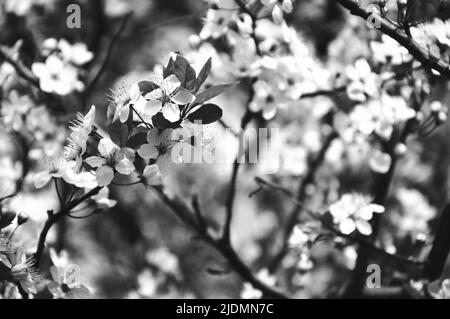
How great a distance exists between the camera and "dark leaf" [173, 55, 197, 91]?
1.68 meters

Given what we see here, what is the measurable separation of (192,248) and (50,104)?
2199 millimetres

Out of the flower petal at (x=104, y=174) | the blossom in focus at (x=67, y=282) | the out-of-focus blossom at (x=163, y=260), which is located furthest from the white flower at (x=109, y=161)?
the out-of-focus blossom at (x=163, y=260)

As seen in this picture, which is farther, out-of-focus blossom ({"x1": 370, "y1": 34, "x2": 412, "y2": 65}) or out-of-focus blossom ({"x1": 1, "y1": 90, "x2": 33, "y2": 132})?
out-of-focus blossom ({"x1": 1, "y1": 90, "x2": 33, "y2": 132})

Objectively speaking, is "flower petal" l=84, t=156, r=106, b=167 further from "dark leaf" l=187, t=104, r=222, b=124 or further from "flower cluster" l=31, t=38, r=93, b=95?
"flower cluster" l=31, t=38, r=93, b=95

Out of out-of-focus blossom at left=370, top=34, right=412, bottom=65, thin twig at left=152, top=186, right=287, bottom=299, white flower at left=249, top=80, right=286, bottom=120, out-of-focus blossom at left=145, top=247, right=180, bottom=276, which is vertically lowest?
out-of-focus blossom at left=145, top=247, right=180, bottom=276

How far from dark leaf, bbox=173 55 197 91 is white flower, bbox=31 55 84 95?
1278mm

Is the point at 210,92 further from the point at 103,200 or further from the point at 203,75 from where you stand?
the point at 103,200

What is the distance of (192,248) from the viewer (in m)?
4.84

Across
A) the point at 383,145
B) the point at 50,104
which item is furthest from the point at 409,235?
the point at 50,104

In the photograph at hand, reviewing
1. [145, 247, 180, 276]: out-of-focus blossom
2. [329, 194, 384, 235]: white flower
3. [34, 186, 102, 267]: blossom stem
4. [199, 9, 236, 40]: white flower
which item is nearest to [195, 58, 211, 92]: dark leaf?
[34, 186, 102, 267]: blossom stem

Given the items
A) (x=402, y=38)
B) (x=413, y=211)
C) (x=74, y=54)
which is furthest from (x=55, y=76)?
(x=413, y=211)

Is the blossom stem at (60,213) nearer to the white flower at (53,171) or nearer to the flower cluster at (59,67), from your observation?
the white flower at (53,171)

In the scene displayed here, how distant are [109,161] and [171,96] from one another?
289 millimetres
